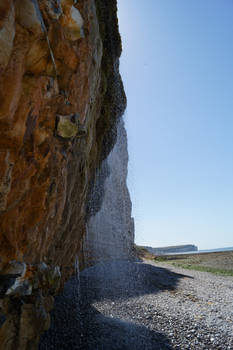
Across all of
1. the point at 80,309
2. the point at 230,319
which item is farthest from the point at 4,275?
the point at 230,319

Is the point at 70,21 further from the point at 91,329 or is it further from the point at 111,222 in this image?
the point at 111,222

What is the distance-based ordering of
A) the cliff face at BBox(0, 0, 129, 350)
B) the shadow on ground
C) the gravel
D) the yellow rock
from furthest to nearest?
the gravel < the shadow on ground < the yellow rock < the cliff face at BBox(0, 0, 129, 350)

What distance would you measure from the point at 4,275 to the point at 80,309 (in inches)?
305

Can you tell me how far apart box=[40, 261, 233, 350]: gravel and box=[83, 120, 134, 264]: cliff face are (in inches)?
408

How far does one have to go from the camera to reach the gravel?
25.0 feet

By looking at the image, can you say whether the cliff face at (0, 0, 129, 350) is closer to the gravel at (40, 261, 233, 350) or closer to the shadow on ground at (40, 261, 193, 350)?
the shadow on ground at (40, 261, 193, 350)

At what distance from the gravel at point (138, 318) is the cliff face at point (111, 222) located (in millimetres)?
10360

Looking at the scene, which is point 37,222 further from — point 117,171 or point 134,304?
point 117,171

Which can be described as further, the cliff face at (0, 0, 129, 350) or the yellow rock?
the yellow rock

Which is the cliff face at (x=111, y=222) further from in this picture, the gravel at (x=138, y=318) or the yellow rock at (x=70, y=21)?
the yellow rock at (x=70, y=21)

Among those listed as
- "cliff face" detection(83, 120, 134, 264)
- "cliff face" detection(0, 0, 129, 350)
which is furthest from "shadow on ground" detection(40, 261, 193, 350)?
"cliff face" detection(83, 120, 134, 264)

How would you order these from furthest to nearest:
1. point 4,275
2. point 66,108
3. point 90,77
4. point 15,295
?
point 90,77 → point 66,108 → point 15,295 → point 4,275

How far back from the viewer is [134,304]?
484 inches

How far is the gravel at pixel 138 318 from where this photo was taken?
7613mm
